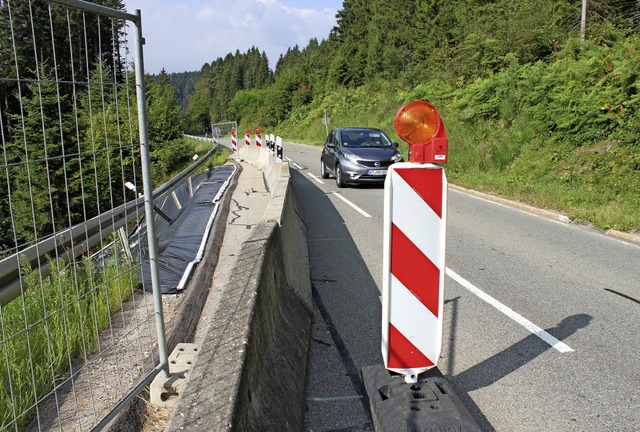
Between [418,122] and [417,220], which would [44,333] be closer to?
[417,220]

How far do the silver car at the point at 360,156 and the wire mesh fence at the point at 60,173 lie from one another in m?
10.8

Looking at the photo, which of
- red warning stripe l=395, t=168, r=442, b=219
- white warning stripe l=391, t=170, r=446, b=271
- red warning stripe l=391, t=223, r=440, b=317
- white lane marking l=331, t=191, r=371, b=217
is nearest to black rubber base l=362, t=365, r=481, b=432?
red warning stripe l=391, t=223, r=440, b=317

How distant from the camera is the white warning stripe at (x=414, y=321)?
10.3 ft

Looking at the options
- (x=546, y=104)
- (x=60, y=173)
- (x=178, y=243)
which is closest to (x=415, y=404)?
(x=60, y=173)

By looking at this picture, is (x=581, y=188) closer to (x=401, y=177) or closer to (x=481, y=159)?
(x=481, y=159)

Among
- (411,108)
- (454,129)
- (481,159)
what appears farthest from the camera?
(454,129)

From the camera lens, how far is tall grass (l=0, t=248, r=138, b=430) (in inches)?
109

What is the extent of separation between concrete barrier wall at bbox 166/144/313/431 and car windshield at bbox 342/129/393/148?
10977 millimetres

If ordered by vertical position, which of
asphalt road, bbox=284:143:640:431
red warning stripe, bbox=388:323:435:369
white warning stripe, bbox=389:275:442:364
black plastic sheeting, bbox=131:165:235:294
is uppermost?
white warning stripe, bbox=389:275:442:364

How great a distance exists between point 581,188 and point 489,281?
688cm

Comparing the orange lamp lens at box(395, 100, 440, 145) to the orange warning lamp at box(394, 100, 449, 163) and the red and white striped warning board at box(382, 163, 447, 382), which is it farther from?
the red and white striped warning board at box(382, 163, 447, 382)

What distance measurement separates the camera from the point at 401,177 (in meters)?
3.03

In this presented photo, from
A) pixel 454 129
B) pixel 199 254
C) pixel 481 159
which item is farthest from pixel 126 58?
pixel 454 129

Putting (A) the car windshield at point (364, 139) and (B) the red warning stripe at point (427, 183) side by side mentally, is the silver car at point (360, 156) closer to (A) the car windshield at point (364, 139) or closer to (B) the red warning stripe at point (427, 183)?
(A) the car windshield at point (364, 139)
